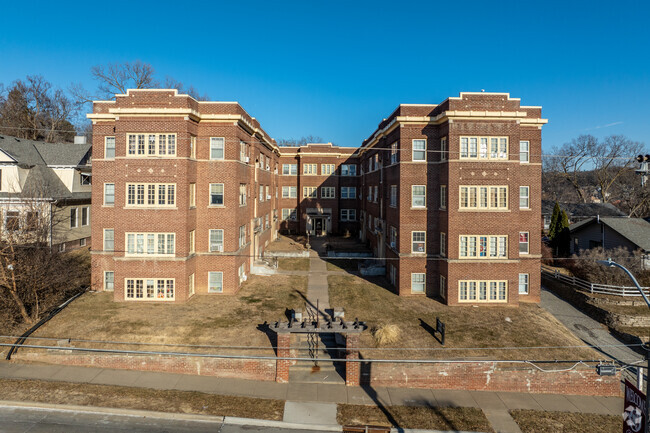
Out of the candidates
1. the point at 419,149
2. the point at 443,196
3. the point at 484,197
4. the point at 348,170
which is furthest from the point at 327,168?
the point at 484,197

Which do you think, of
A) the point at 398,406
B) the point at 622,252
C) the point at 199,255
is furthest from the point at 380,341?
the point at 622,252

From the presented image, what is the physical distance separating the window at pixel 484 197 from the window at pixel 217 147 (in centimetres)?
1584

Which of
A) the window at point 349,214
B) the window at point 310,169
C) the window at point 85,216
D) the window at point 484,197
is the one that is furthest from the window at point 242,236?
the window at point 349,214

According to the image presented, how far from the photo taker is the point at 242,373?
16578 millimetres

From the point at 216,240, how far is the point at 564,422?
813 inches

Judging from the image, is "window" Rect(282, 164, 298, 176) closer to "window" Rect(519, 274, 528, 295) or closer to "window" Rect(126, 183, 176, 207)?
"window" Rect(126, 183, 176, 207)

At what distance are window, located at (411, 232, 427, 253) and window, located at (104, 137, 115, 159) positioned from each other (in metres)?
21.2

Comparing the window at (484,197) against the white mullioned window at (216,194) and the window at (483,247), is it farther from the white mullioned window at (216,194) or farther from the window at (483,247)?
the white mullioned window at (216,194)

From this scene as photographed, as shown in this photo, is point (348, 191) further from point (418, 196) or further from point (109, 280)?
point (109, 280)

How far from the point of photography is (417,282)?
24.7m

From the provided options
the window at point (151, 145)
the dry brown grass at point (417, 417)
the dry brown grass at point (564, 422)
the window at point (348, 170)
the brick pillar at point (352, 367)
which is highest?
the window at point (348, 170)

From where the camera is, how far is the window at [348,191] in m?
48.2

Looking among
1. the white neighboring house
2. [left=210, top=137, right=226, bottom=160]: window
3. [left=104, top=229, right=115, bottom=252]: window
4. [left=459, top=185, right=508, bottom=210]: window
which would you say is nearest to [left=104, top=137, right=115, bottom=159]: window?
[left=104, top=229, right=115, bottom=252]: window

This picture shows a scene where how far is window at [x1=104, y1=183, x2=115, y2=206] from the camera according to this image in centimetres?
2425
